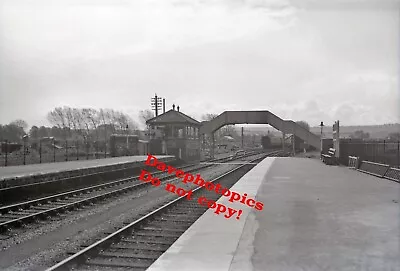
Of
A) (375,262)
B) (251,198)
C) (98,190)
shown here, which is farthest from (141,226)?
(98,190)

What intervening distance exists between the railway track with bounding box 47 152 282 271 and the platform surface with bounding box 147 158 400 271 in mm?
498

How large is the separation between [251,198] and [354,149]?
44.4 feet


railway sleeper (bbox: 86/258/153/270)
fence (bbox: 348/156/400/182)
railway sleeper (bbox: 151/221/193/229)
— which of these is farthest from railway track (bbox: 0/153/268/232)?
fence (bbox: 348/156/400/182)

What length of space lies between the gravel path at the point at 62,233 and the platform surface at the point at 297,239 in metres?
1.57

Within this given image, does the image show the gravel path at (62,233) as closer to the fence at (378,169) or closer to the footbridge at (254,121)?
the fence at (378,169)

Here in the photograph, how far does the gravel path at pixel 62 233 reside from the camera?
4832mm

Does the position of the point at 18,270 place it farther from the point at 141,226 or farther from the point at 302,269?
the point at 302,269

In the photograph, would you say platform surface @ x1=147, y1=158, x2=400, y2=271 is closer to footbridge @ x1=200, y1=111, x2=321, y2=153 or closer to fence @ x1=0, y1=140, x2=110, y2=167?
fence @ x1=0, y1=140, x2=110, y2=167

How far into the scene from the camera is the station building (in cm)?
2316

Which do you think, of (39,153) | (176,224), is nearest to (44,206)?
(176,224)

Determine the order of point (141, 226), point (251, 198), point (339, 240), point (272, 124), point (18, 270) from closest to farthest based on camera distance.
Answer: point (339, 240)
point (18, 270)
point (141, 226)
point (251, 198)
point (272, 124)

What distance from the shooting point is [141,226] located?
21.3 feet

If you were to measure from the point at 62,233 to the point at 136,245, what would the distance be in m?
1.51

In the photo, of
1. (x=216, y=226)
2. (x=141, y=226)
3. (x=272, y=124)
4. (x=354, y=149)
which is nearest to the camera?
(x=216, y=226)
